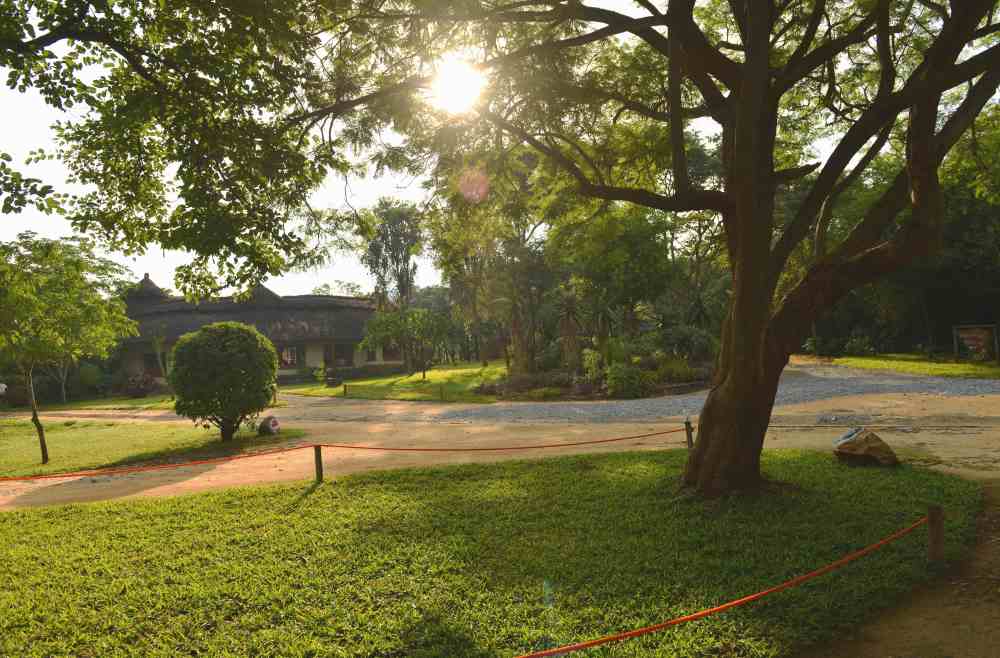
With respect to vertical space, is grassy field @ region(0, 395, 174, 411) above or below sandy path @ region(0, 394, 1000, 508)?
above

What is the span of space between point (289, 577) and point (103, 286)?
2933 centimetres

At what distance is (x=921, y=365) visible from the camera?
75.9 ft

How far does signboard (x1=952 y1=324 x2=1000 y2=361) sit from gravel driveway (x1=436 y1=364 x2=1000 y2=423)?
474cm

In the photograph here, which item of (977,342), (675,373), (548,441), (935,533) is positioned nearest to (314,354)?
(675,373)

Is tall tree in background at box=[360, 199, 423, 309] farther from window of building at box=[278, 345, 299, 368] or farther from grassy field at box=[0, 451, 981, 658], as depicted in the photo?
grassy field at box=[0, 451, 981, 658]

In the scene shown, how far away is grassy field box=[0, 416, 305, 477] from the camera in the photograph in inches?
517

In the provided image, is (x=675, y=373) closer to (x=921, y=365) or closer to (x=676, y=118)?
(x=921, y=365)

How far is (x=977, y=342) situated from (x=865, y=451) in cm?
2013

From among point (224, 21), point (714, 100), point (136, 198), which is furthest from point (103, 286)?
point (714, 100)

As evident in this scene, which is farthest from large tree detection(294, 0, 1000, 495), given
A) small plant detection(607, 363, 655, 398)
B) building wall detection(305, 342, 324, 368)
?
building wall detection(305, 342, 324, 368)

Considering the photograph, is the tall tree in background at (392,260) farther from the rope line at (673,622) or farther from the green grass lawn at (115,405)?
the rope line at (673,622)

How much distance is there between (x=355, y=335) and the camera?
43.6 meters

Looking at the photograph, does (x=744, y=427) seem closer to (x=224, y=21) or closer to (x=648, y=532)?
(x=648, y=532)

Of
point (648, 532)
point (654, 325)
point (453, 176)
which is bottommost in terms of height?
point (648, 532)
